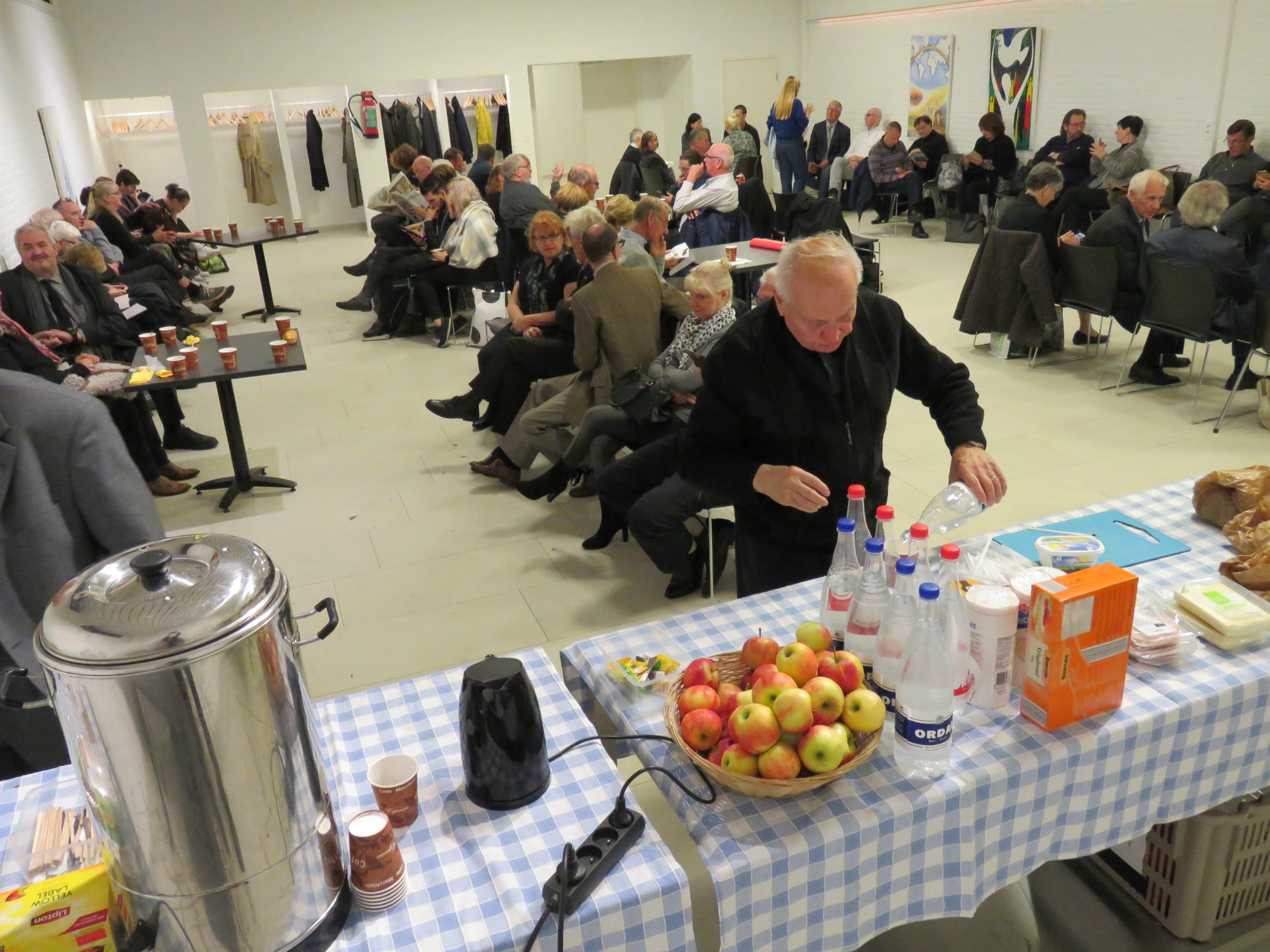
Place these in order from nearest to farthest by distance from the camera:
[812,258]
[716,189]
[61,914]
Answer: [61,914], [812,258], [716,189]

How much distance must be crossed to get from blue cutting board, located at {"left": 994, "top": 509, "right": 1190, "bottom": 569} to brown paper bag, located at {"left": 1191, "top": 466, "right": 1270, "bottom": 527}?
136 millimetres

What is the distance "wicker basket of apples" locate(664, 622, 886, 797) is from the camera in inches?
57.7

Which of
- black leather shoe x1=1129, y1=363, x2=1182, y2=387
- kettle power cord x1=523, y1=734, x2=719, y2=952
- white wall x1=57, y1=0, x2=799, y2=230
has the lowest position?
black leather shoe x1=1129, y1=363, x2=1182, y2=387

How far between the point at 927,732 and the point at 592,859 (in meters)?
0.54

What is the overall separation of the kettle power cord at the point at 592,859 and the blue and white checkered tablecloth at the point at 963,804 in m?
0.10

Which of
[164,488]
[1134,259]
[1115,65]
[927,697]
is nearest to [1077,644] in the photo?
[927,697]

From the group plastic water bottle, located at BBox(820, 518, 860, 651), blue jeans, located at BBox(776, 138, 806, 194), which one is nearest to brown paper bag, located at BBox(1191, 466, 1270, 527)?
plastic water bottle, located at BBox(820, 518, 860, 651)

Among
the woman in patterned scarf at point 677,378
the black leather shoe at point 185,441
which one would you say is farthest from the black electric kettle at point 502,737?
the black leather shoe at point 185,441

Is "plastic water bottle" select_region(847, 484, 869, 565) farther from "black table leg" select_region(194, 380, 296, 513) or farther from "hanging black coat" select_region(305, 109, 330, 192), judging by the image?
"hanging black coat" select_region(305, 109, 330, 192)

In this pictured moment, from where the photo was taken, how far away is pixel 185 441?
19.7 feet

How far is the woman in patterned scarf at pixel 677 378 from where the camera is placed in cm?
394

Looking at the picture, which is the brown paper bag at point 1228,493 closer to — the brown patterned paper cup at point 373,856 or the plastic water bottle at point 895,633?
the plastic water bottle at point 895,633

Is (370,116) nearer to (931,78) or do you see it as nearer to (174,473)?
(931,78)

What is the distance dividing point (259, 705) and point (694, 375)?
9.48ft
